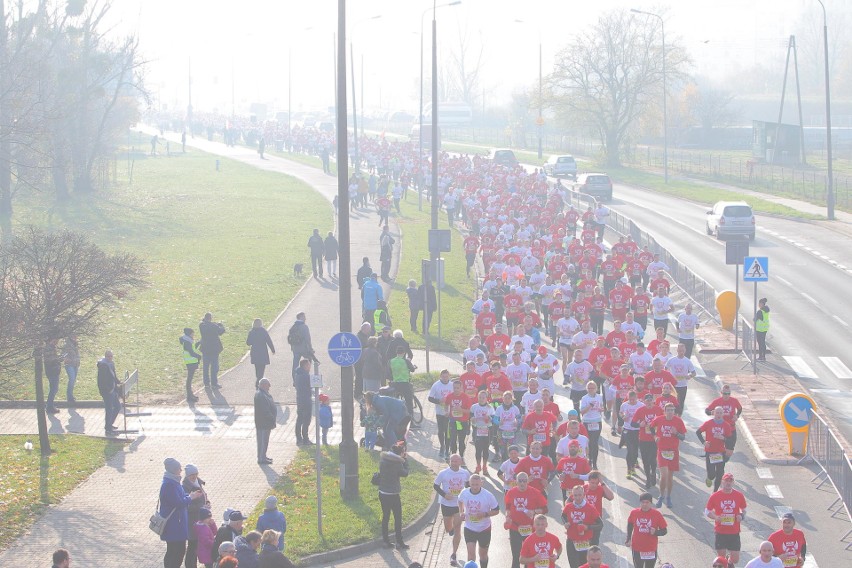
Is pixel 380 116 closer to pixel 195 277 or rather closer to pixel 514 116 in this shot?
pixel 514 116

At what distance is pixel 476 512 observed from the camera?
1356 centimetres

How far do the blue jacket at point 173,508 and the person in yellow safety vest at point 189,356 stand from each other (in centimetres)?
856

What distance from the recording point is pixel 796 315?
31.0 meters

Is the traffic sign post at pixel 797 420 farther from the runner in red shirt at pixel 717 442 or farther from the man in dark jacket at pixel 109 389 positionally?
the man in dark jacket at pixel 109 389

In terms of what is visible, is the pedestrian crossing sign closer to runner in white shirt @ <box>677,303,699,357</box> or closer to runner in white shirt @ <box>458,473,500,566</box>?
runner in white shirt @ <box>677,303,699,357</box>

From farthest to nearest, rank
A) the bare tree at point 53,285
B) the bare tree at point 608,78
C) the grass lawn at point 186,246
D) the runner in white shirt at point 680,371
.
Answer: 1. the bare tree at point 608,78
2. the grass lawn at point 186,246
3. the runner in white shirt at point 680,371
4. the bare tree at point 53,285

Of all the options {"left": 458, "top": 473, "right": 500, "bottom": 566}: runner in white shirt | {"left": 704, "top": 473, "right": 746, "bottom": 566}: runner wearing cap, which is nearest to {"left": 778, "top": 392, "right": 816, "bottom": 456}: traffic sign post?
{"left": 704, "top": 473, "right": 746, "bottom": 566}: runner wearing cap

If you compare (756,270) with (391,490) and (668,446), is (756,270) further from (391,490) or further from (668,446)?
(391,490)

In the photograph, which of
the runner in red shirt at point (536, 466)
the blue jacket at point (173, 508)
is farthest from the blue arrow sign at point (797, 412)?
the blue jacket at point (173, 508)

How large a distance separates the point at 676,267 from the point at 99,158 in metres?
36.0

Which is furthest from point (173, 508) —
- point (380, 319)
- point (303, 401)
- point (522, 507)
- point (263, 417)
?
point (380, 319)

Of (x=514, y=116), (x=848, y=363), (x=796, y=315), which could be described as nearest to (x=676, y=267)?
(x=796, y=315)

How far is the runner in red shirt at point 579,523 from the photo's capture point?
13141 millimetres

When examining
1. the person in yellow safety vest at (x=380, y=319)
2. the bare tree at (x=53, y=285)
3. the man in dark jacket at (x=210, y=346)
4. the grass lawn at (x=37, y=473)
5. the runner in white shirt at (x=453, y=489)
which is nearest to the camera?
the runner in white shirt at (x=453, y=489)
